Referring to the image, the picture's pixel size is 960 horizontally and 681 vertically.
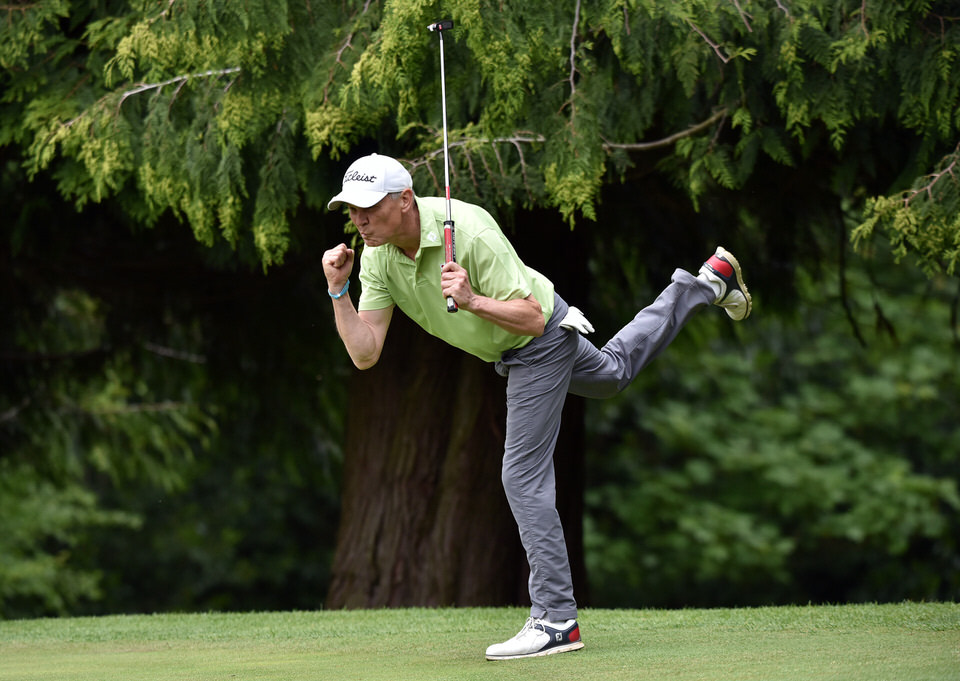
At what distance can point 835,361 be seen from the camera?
18.1 metres

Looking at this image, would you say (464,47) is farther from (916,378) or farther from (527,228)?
(916,378)

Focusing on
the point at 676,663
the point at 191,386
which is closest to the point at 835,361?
the point at 191,386

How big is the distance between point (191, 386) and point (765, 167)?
574cm

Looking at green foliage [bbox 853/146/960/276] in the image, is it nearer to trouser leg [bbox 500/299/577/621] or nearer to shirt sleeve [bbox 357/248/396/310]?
trouser leg [bbox 500/299/577/621]

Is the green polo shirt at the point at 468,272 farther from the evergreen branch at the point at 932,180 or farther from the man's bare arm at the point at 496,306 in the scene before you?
the evergreen branch at the point at 932,180

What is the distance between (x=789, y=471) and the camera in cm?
1739

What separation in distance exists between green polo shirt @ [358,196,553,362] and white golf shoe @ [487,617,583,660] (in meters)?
1.00

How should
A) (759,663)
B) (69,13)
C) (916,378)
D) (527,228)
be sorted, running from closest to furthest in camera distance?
(759,663), (69,13), (527,228), (916,378)

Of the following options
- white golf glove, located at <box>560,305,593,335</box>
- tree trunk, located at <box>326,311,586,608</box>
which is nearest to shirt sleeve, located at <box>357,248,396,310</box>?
white golf glove, located at <box>560,305,593,335</box>

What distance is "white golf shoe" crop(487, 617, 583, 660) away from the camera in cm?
435

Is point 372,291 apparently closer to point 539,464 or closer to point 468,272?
point 468,272

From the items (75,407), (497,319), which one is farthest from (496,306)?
(75,407)

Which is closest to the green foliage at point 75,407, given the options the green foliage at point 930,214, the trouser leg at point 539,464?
the trouser leg at point 539,464

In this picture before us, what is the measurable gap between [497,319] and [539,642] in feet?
3.80
